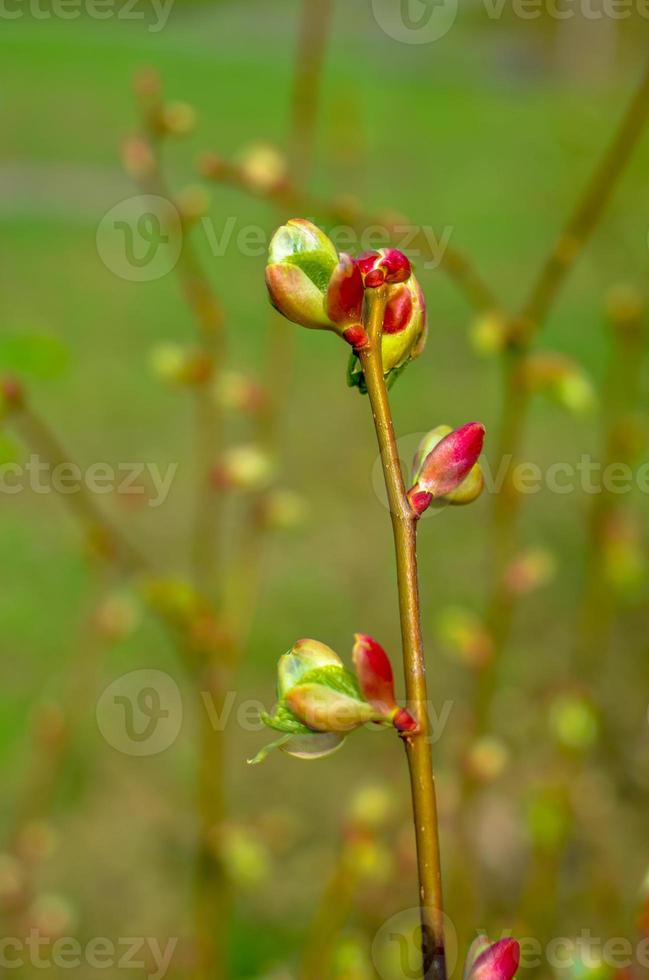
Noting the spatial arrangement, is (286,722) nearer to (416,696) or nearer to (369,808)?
(416,696)

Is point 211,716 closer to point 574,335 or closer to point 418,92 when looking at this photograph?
point 574,335

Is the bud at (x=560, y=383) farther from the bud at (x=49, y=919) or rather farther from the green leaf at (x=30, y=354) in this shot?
the bud at (x=49, y=919)

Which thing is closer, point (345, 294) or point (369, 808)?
point (345, 294)

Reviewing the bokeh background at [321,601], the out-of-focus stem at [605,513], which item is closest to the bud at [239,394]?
the bokeh background at [321,601]

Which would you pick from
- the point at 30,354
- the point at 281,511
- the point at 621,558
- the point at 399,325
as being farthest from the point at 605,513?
the point at 399,325

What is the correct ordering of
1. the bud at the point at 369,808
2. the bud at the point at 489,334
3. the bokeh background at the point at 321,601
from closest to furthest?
1. the bud at the point at 489,334
2. the bud at the point at 369,808
3. the bokeh background at the point at 321,601

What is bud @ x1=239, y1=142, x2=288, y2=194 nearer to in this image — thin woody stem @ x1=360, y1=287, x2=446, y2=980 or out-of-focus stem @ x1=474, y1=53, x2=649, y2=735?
out-of-focus stem @ x1=474, y1=53, x2=649, y2=735

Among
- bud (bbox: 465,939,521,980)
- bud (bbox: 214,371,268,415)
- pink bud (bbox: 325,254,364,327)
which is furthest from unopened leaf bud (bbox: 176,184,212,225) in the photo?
bud (bbox: 465,939,521,980)
